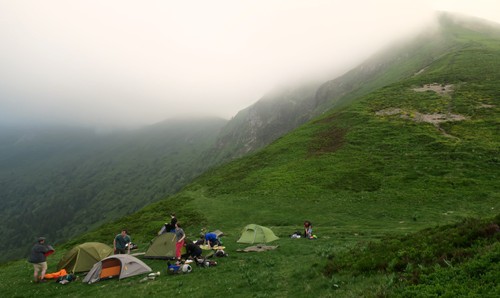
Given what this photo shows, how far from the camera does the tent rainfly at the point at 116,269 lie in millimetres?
27984

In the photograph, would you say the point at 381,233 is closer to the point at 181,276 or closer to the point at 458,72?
the point at 181,276

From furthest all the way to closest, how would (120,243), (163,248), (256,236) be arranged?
(256,236) → (120,243) → (163,248)

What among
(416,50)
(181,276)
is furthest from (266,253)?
(416,50)

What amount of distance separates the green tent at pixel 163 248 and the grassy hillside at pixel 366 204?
139cm

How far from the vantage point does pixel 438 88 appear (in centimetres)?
11750

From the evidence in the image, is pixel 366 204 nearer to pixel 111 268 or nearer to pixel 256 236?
pixel 256 236

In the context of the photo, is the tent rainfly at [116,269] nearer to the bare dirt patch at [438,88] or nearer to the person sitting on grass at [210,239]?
the person sitting on grass at [210,239]

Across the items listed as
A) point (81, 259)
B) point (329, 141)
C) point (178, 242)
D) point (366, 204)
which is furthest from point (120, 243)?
point (329, 141)

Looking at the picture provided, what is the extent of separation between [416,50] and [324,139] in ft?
448

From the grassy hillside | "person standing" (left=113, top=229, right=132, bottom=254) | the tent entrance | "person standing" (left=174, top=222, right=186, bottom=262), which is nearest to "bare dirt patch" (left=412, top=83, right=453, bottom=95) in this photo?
the grassy hillside

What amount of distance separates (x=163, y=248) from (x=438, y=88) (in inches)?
4447

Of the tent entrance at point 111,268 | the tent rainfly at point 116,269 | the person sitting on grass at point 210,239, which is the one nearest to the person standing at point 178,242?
the person sitting on grass at point 210,239

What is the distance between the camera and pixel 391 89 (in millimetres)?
126562

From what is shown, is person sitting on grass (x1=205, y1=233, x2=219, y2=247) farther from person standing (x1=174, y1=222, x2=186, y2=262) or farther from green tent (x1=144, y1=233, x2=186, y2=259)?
person standing (x1=174, y1=222, x2=186, y2=262)
